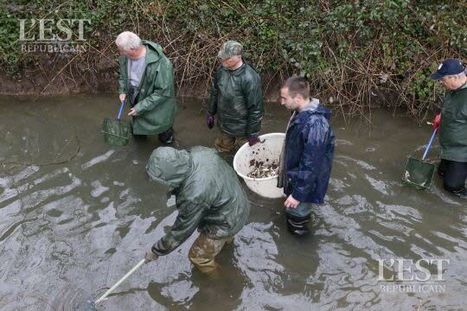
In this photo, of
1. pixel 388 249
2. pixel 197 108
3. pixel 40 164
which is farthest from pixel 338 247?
pixel 40 164

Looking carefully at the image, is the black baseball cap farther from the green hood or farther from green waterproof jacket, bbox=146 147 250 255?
the green hood

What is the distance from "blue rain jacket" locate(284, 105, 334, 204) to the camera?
4.74m

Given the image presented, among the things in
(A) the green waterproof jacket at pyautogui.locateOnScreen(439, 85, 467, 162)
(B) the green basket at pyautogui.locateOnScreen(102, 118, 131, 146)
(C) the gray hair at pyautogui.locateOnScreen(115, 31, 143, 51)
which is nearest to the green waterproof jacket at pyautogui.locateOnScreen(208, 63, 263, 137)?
(C) the gray hair at pyautogui.locateOnScreen(115, 31, 143, 51)

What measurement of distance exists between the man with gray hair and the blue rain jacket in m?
1.15

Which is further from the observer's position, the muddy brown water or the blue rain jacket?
the muddy brown water

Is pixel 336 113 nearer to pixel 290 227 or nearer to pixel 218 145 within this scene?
pixel 218 145

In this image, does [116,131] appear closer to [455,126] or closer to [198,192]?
[198,192]

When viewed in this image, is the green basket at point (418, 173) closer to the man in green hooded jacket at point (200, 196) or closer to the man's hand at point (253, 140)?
the man's hand at point (253, 140)

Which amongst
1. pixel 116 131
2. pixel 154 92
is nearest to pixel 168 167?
pixel 154 92

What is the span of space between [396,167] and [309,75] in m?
2.03

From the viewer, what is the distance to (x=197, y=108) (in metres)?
8.17

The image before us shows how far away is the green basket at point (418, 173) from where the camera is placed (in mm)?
6208

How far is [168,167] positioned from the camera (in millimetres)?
3980

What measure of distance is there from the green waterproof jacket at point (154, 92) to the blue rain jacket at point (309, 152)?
194 centimetres
